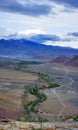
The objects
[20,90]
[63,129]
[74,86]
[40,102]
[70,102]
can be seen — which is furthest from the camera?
[74,86]

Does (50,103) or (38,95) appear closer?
(50,103)

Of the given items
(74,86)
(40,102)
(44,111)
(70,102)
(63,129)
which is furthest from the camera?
(74,86)

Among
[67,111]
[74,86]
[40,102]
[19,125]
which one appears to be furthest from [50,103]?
[19,125]

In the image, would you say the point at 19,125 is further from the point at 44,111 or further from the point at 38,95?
the point at 38,95

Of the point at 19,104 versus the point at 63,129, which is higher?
the point at 63,129

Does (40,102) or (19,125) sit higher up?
(19,125)

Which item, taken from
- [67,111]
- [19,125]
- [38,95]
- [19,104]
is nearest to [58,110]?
[67,111]

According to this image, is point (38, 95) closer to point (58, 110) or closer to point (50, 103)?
point (50, 103)

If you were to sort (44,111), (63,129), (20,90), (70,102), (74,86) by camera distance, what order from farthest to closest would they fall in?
(74,86) → (20,90) → (70,102) → (44,111) → (63,129)

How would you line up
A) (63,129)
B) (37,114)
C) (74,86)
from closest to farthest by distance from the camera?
(63,129), (37,114), (74,86)
